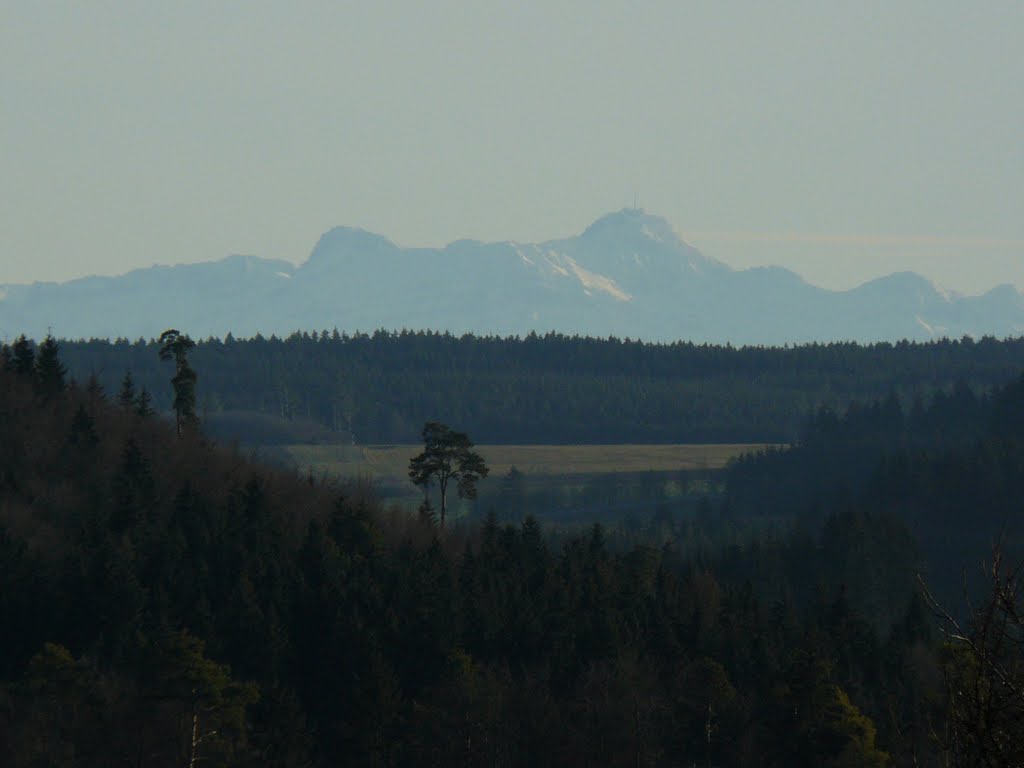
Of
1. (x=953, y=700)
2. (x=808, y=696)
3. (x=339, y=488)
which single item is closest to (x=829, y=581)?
(x=339, y=488)

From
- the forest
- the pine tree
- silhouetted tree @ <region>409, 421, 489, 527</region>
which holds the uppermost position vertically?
the pine tree

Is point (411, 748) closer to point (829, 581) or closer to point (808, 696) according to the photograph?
point (808, 696)

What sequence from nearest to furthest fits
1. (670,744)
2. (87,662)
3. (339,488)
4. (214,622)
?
(670,744) < (87,662) < (214,622) < (339,488)

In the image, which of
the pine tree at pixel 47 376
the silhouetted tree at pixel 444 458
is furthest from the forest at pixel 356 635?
the silhouetted tree at pixel 444 458

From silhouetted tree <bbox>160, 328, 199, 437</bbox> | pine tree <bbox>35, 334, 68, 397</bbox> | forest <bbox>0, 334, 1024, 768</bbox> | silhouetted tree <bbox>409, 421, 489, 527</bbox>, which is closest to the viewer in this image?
forest <bbox>0, 334, 1024, 768</bbox>

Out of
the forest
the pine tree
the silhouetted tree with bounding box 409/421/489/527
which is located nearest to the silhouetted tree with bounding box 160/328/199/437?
the forest

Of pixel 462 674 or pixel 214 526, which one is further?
pixel 214 526

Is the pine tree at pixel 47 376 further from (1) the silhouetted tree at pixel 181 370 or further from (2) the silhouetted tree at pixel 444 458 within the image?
(2) the silhouetted tree at pixel 444 458

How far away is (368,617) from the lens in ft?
346

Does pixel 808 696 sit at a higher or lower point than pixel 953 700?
lower

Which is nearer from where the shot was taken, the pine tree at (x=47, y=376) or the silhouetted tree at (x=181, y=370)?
the silhouetted tree at (x=181, y=370)

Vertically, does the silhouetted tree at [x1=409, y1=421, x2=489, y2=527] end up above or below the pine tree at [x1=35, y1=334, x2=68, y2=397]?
below

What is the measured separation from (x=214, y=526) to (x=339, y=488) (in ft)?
112

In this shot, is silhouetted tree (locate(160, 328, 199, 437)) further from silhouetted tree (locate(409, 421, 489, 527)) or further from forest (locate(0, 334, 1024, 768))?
silhouetted tree (locate(409, 421, 489, 527))
